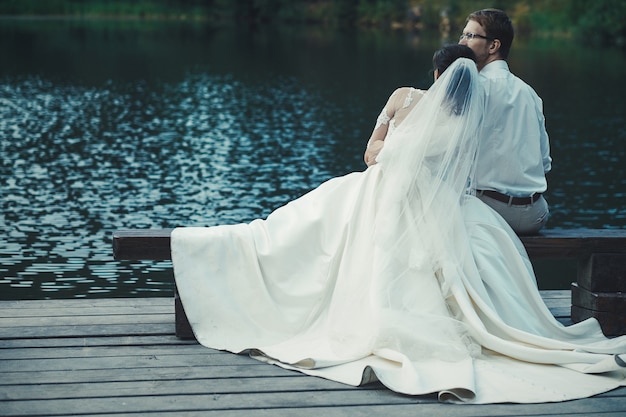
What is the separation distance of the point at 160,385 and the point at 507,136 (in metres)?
1.91

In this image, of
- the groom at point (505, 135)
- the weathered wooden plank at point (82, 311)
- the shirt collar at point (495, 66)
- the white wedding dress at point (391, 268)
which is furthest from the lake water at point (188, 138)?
the shirt collar at point (495, 66)

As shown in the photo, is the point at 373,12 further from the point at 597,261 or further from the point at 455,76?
the point at 455,76

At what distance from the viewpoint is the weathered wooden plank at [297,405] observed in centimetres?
330

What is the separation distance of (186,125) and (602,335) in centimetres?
1344

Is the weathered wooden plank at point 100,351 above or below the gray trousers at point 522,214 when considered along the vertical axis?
below

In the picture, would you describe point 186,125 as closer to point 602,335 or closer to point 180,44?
point 602,335

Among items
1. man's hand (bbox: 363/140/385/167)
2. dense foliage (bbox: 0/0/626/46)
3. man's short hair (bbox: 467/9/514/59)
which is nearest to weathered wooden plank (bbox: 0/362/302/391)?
man's hand (bbox: 363/140/385/167)

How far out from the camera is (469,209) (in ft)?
13.7

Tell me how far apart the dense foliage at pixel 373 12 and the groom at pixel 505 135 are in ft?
122

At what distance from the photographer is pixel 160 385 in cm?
353

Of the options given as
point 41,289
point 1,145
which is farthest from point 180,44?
point 41,289

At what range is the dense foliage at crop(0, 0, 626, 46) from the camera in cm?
4025

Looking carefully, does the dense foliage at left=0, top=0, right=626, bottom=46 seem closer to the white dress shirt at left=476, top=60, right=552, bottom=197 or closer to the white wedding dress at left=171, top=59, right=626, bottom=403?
the white dress shirt at left=476, top=60, right=552, bottom=197

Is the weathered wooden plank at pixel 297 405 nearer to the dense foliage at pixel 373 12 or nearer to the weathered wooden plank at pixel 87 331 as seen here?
the weathered wooden plank at pixel 87 331
